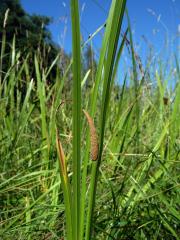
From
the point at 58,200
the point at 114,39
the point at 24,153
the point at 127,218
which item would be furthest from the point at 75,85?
the point at 24,153

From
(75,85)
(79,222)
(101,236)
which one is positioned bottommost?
(101,236)

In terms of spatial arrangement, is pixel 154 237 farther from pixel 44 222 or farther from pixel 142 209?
pixel 44 222

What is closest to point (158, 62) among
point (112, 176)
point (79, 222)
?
point (112, 176)

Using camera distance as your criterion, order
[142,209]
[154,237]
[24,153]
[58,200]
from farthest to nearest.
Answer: [24,153]
[58,200]
[142,209]
[154,237]

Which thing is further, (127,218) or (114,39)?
(127,218)

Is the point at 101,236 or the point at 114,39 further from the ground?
the point at 114,39

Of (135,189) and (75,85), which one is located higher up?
(75,85)

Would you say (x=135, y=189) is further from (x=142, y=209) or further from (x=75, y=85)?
(x=75, y=85)

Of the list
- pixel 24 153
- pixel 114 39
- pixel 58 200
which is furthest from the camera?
pixel 24 153

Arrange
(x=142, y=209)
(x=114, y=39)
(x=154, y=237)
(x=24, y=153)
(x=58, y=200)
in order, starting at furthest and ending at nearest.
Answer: (x=24, y=153), (x=58, y=200), (x=142, y=209), (x=154, y=237), (x=114, y=39)
